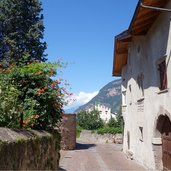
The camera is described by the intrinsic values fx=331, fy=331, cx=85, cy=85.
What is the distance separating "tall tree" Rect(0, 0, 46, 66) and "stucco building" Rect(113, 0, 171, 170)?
937 cm

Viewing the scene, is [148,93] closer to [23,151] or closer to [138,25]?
[138,25]

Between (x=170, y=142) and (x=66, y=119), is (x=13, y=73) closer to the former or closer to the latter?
(x=170, y=142)

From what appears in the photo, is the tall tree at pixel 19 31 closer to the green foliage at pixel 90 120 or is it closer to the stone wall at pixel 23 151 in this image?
the stone wall at pixel 23 151

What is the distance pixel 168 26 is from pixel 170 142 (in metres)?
4.55

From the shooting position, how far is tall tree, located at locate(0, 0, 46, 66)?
89.0 feet

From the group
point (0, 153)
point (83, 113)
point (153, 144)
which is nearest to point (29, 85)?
point (0, 153)

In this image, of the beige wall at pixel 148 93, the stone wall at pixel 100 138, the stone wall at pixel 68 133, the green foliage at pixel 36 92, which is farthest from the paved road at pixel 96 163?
the stone wall at pixel 100 138

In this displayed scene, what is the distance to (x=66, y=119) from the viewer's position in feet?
98.3

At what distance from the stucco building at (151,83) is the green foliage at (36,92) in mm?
4752

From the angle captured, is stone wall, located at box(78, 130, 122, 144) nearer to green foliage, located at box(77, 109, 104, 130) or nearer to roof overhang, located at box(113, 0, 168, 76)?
green foliage, located at box(77, 109, 104, 130)

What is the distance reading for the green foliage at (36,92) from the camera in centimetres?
877

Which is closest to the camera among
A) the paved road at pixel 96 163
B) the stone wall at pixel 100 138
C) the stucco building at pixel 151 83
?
the stucco building at pixel 151 83

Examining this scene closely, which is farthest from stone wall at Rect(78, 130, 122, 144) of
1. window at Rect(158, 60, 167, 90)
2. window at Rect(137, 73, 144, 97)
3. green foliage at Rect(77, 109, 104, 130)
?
window at Rect(158, 60, 167, 90)

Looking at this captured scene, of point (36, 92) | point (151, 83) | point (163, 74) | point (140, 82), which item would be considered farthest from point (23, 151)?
point (140, 82)
